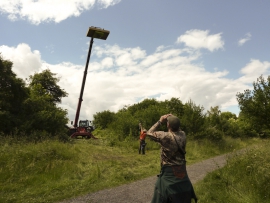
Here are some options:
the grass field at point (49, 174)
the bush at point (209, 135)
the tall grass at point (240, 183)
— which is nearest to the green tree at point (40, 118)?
the grass field at point (49, 174)

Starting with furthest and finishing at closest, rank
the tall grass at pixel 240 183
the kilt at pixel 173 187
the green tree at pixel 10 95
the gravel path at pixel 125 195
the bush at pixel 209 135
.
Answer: the bush at pixel 209 135
the green tree at pixel 10 95
the gravel path at pixel 125 195
the tall grass at pixel 240 183
the kilt at pixel 173 187

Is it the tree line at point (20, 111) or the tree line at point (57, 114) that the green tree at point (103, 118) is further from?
the tree line at point (20, 111)

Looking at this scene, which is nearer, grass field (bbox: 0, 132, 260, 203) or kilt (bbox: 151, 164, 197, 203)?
kilt (bbox: 151, 164, 197, 203)

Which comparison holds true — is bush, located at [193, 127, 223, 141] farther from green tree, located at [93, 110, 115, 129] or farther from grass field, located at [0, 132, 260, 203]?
green tree, located at [93, 110, 115, 129]

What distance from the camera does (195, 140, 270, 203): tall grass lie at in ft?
17.2

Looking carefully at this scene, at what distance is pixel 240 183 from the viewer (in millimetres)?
6059

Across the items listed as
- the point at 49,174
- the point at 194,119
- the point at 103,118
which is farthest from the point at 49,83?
the point at 49,174

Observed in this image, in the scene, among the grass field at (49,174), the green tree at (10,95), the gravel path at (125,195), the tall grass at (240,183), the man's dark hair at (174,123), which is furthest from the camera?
the green tree at (10,95)

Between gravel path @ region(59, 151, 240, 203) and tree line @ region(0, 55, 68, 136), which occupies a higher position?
tree line @ region(0, 55, 68, 136)

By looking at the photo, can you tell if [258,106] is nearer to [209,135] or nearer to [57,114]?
[209,135]

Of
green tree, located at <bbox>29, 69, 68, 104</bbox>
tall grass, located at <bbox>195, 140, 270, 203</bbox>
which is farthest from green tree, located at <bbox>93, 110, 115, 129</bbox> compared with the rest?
tall grass, located at <bbox>195, 140, 270, 203</bbox>

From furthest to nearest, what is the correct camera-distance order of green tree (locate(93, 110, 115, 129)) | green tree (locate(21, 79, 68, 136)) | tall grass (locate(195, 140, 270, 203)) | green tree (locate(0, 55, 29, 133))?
green tree (locate(93, 110, 115, 129)), green tree (locate(21, 79, 68, 136)), green tree (locate(0, 55, 29, 133)), tall grass (locate(195, 140, 270, 203))

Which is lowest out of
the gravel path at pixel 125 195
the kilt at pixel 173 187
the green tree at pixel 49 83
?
the gravel path at pixel 125 195

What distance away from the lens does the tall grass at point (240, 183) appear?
5.24 meters
